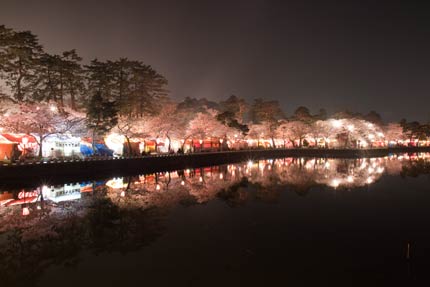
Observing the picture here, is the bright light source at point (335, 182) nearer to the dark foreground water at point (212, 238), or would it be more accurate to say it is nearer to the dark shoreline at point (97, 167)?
the dark foreground water at point (212, 238)

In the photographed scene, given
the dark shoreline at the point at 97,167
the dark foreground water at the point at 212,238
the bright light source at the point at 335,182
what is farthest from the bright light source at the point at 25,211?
the bright light source at the point at 335,182

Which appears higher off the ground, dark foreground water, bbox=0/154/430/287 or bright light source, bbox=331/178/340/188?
bright light source, bbox=331/178/340/188

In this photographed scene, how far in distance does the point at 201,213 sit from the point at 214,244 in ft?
16.4

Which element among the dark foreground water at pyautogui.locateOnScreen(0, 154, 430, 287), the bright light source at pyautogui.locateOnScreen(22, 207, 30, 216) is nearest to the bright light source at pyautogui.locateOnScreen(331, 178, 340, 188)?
the dark foreground water at pyautogui.locateOnScreen(0, 154, 430, 287)

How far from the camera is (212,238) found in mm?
11891

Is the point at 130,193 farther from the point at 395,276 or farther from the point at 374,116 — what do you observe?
the point at 374,116

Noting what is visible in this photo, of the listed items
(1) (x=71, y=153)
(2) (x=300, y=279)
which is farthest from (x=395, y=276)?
(1) (x=71, y=153)

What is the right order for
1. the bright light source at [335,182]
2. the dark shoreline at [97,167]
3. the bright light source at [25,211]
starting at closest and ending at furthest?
the bright light source at [25,211]
the dark shoreline at [97,167]
the bright light source at [335,182]

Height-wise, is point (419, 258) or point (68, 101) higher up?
point (68, 101)

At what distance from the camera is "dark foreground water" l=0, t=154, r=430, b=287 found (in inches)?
334

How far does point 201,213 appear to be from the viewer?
16.1 meters

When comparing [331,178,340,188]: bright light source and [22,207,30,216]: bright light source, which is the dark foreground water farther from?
[331,178,340,188]: bright light source

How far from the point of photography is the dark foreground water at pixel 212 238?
8484mm

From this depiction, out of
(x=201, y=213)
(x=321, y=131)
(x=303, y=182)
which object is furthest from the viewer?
(x=321, y=131)
